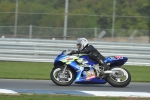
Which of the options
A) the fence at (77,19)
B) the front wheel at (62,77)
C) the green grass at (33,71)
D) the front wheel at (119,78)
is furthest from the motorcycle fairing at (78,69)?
the fence at (77,19)

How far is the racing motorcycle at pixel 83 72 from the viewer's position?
11.9 metres

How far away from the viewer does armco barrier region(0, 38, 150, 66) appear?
18.8 metres

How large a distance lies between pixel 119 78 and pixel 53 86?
169 centimetres

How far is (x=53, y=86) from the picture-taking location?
1183 centimetres

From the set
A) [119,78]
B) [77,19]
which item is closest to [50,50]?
[77,19]

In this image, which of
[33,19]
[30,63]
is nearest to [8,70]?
[30,63]

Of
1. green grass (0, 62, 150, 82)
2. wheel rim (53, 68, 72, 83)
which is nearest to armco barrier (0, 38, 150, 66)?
green grass (0, 62, 150, 82)

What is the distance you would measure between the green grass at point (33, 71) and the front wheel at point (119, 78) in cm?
231

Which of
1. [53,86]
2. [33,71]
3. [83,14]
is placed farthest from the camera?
[83,14]

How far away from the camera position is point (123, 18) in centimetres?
1950

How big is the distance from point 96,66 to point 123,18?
7.73 m

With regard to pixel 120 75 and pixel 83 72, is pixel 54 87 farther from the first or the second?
pixel 120 75

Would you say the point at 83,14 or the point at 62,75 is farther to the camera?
the point at 83,14

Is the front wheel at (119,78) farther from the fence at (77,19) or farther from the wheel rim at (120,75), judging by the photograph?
the fence at (77,19)
